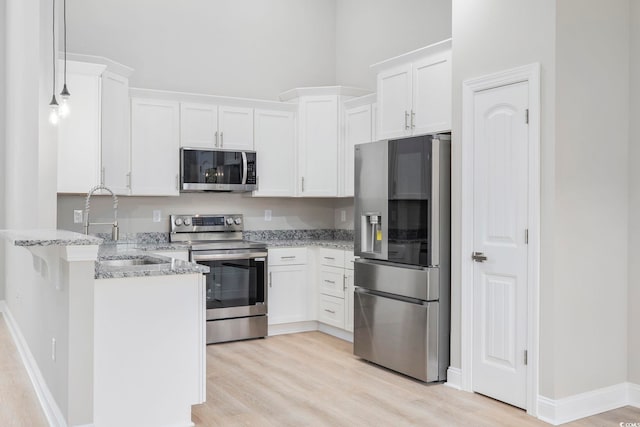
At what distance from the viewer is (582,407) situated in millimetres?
3451

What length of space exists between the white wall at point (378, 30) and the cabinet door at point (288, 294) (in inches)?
83.9

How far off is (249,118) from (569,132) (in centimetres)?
327

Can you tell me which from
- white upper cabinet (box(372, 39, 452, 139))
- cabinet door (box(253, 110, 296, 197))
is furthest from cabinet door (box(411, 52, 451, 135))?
cabinet door (box(253, 110, 296, 197))

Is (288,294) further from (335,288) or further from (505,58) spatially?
(505,58)

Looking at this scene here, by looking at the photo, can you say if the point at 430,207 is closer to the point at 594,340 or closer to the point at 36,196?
the point at 594,340

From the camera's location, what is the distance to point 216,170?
220 inches

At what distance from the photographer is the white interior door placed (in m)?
3.54

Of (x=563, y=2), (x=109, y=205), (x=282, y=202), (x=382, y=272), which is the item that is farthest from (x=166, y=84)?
(x=563, y=2)

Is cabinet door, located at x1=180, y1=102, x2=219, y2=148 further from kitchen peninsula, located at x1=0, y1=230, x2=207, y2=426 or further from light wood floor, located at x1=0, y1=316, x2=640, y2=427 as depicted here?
kitchen peninsula, located at x1=0, y1=230, x2=207, y2=426

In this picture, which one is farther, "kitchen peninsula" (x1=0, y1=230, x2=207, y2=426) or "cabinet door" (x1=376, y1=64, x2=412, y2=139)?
"cabinet door" (x1=376, y1=64, x2=412, y2=139)

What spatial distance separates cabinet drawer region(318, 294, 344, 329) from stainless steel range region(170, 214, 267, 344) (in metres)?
0.58

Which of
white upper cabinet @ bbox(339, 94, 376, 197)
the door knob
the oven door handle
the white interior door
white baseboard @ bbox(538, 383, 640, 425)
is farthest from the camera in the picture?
white upper cabinet @ bbox(339, 94, 376, 197)

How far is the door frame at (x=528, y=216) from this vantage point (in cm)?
343

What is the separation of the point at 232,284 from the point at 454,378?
7.48 feet
